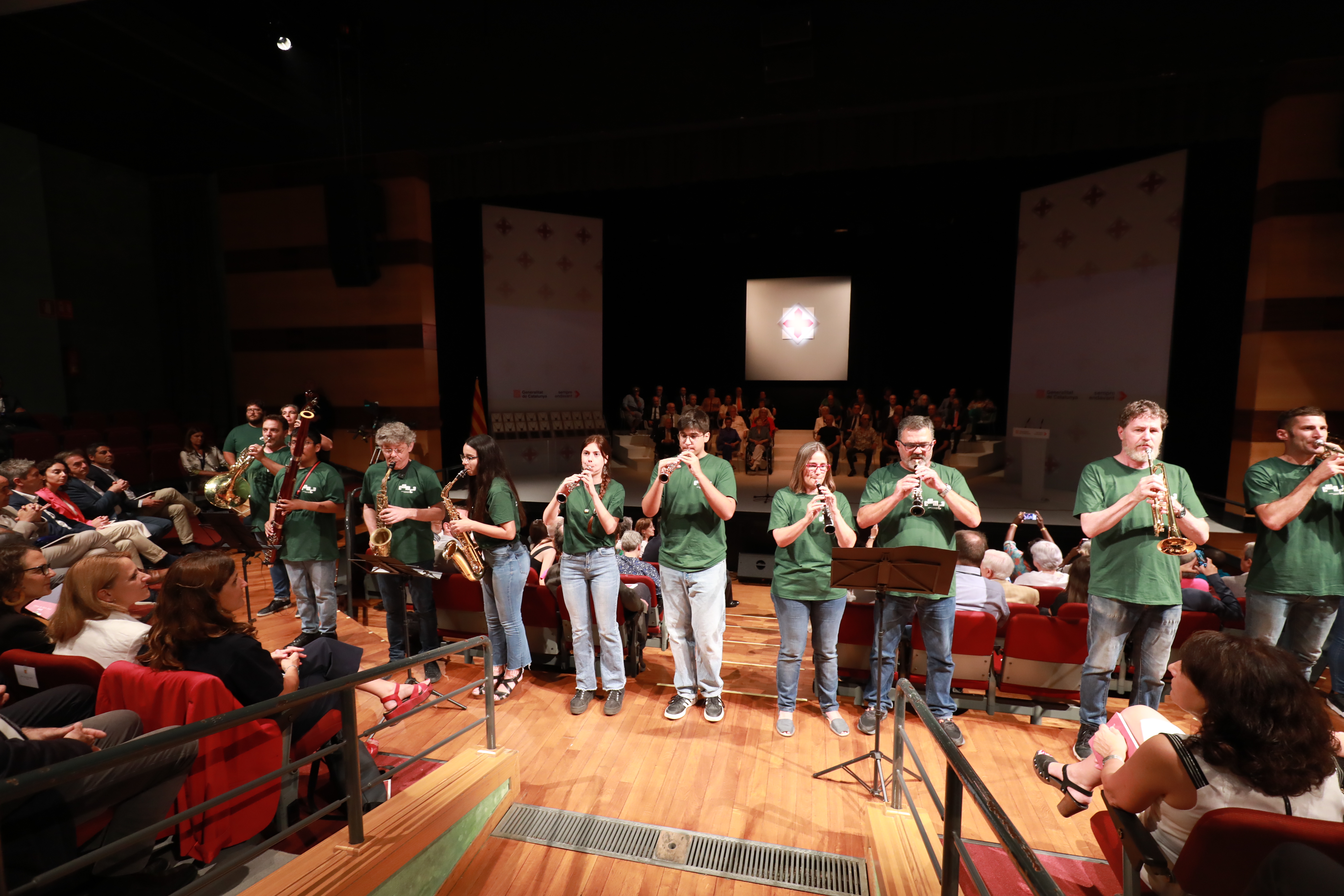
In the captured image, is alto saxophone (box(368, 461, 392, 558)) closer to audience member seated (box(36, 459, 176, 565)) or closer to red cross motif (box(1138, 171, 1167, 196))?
audience member seated (box(36, 459, 176, 565))

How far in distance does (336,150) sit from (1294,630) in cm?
1071

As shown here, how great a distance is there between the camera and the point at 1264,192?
7051mm

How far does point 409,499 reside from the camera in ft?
12.8

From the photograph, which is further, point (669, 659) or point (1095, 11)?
point (1095, 11)

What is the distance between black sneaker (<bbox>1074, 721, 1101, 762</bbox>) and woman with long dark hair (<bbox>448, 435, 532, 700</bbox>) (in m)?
2.95

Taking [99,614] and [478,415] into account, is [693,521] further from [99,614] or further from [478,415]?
[478,415]

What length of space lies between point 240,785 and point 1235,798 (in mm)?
2778

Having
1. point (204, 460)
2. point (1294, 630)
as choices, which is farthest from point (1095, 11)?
point (204, 460)

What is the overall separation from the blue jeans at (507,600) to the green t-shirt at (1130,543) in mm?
2732

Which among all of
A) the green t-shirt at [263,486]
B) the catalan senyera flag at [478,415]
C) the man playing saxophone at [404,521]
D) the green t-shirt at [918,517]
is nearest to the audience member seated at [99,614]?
the man playing saxophone at [404,521]

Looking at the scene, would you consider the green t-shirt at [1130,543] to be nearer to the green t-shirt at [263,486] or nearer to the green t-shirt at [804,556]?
the green t-shirt at [804,556]

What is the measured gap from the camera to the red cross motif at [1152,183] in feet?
26.2

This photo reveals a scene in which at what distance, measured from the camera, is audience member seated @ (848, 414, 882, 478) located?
1060cm

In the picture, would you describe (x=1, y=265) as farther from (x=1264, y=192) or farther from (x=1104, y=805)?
(x=1264, y=192)
